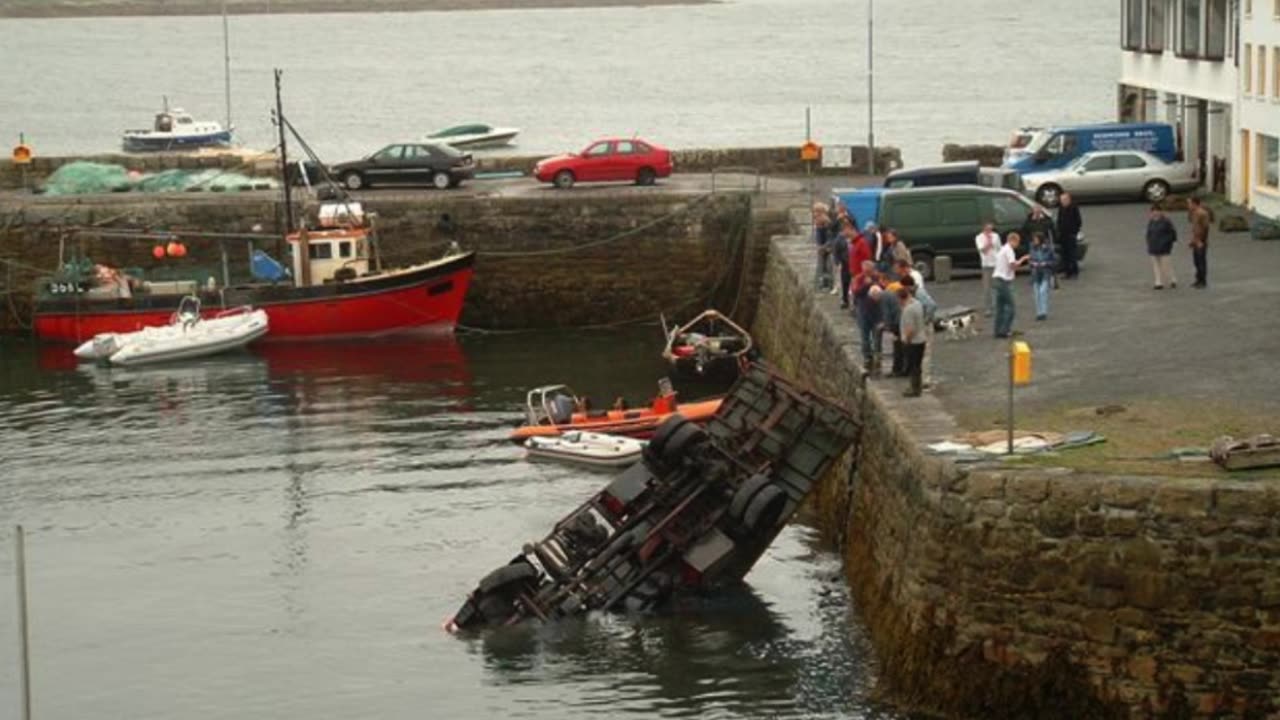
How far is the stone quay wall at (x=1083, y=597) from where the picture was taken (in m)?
20.6

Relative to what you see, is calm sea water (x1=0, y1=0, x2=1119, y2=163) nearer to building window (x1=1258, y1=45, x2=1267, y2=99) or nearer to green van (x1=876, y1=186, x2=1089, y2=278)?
building window (x1=1258, y1=45, x2=1267, y2=99)

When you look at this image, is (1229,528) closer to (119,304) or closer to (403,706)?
(403,706)

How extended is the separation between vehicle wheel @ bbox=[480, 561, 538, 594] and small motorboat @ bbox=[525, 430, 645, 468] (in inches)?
328

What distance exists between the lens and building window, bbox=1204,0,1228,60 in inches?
1927

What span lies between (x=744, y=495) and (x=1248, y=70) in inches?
928

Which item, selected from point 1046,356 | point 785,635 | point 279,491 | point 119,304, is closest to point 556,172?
point 119,304

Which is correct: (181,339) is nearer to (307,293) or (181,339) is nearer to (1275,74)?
(307,293)

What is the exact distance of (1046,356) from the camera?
2964cm

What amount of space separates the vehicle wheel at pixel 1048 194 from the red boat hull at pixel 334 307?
1082 cm

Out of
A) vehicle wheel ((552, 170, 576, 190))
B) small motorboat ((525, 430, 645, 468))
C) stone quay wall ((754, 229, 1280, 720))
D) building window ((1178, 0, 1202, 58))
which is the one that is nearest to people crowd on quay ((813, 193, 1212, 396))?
small motorboat ((525, 430, 645, 468))

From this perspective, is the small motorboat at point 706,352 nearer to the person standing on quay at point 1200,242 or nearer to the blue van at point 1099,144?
the person standing on quay at point 1200,242

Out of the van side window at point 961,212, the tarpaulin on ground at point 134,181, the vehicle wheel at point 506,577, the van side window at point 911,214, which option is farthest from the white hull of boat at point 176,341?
the vehicle wheel at point 506,577

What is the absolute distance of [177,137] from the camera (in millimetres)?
91438

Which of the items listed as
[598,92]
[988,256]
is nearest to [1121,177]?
[988,256]
